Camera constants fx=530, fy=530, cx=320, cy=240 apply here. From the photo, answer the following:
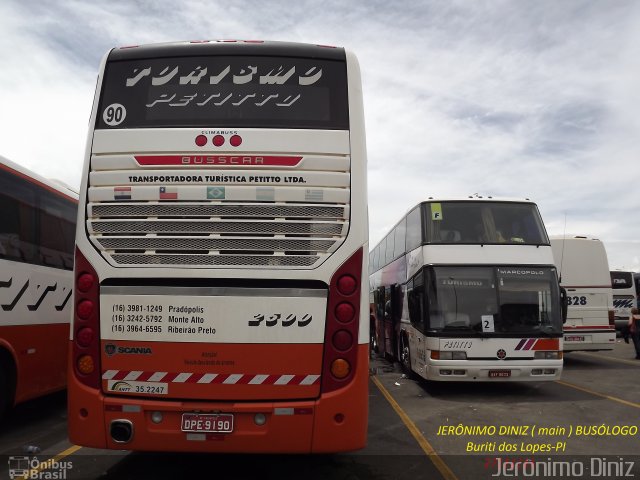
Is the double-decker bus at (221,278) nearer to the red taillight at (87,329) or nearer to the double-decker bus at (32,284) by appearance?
the red taillight at (87,329)

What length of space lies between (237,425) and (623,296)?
28.7 m

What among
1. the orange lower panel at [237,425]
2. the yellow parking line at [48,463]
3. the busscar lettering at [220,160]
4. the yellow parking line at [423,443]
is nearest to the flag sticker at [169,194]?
the busscar lettering at [220,160]

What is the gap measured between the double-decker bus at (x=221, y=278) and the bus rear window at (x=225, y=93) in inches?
0.8

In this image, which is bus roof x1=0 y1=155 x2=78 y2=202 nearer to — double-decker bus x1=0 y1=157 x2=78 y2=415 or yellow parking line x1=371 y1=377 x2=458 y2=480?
double-decker bus x1=0 y1=157 x2=78 y2=415

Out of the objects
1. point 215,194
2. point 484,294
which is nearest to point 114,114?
point 215,194

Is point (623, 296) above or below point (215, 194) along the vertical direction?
below

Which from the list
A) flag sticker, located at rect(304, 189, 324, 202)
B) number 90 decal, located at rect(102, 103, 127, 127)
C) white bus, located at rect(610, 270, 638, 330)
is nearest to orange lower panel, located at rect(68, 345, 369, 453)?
flag sticker, located at rect(304, 189, 324, 202)

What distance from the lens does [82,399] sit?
439 centimetres

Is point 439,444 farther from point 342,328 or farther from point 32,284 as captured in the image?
point 32,284

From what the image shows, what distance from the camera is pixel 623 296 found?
27.7 m

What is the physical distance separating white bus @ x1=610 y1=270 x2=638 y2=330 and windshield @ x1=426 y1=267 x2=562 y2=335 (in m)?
19.6

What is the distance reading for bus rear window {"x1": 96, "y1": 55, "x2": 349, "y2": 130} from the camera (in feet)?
15.8

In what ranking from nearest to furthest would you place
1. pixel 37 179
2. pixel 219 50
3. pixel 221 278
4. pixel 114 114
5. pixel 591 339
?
pixel 221 278, pixel 114 114, pixel 219 50, pixel 37 179, pixel 591 339

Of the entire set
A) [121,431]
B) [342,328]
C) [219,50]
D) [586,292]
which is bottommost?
[121,431]
